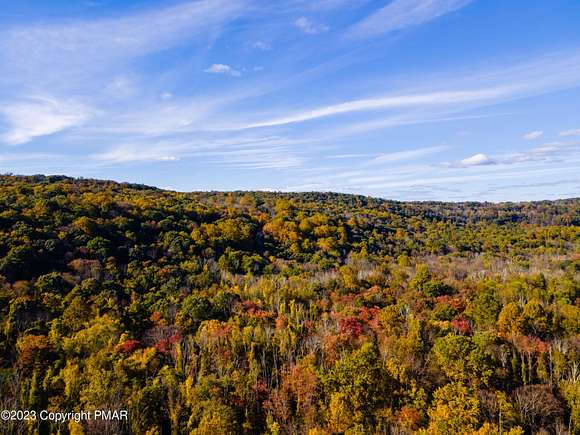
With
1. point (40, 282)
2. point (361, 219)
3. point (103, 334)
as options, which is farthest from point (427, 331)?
point (361, 219)

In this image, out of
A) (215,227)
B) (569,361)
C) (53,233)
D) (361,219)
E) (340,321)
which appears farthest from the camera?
(361,219)

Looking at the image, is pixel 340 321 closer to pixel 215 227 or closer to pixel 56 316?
pixel 56 316

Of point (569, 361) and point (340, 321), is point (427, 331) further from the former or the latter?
point (569, 361)

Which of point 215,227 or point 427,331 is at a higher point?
point 215,227

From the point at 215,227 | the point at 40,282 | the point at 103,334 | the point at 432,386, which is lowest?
the point at 432,386

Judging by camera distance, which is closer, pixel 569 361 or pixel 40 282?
pixel 569 361

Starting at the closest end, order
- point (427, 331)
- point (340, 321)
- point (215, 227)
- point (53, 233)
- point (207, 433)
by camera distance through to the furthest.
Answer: point (207, 433), point (427, 331), point (340, 321), point (53, 233), point (215, 227)
